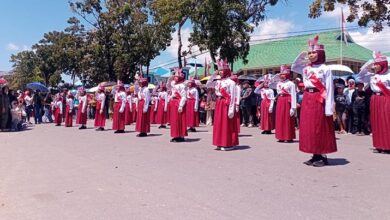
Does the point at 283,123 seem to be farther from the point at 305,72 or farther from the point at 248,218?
the point at 248,218

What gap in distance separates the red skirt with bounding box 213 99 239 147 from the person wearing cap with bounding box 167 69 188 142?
213cm

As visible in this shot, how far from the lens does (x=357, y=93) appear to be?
50.9 feet

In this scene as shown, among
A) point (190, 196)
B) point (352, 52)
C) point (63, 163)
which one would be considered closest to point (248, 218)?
point (190, 196)

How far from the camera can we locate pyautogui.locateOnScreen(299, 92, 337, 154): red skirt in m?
8.41

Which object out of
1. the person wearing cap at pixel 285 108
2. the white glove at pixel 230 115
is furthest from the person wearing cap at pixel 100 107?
the white glove at pixel 230 115

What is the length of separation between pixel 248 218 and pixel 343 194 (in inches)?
66.4

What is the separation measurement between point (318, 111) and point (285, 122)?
4299mm

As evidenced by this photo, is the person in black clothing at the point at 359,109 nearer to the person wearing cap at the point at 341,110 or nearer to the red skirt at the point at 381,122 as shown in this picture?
the person wearing cap at the point at 341,110

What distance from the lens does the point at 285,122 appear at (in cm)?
1271

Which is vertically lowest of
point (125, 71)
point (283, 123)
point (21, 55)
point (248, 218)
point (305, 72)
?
point (248, 218)

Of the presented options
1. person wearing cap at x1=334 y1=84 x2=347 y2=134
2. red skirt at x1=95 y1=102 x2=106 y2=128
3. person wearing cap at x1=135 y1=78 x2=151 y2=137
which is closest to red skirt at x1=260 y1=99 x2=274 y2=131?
person wearing cap at x1=334 y1=84 x2=347 y2=134

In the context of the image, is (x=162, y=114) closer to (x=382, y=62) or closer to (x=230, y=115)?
(x=230, y=115)

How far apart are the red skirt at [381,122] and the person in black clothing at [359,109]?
195 inches

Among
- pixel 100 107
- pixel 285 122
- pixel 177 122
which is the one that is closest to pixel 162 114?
pixel 100 107
